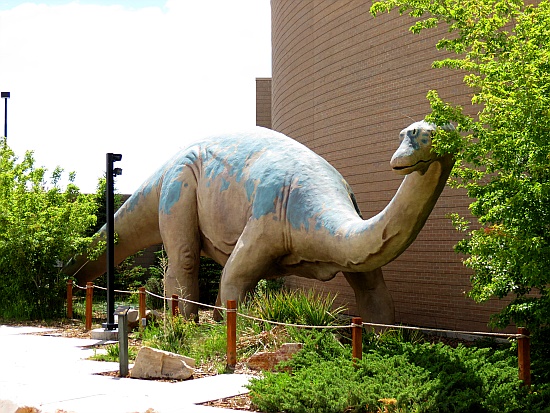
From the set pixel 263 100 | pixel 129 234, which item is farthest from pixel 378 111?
pixel 263 100

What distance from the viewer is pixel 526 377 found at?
7.68 meters

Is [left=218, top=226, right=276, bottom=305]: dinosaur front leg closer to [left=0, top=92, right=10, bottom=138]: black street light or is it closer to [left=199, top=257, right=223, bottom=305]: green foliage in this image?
[left=199, top=257, right=223, bottom=305]: green foliage

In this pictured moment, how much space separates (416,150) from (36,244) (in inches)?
385

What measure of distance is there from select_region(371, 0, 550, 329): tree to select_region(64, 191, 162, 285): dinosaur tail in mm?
8105

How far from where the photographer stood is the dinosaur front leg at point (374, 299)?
1155 cm

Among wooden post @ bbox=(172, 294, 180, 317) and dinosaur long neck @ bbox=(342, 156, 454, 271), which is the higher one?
dinosaur long neck @ bbox=(342, 156, 454, 271)

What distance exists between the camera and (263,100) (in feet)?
118

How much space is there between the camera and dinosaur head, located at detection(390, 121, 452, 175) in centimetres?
849

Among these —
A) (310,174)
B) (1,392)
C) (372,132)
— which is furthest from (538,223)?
(372,132)

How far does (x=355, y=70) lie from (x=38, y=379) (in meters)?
9.80

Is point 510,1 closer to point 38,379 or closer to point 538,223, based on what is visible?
point 538,223

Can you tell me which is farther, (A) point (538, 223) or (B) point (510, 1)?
(B) point (510, 1)

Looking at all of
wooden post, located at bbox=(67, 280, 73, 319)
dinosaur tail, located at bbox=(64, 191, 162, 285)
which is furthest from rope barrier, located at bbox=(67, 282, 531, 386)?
wooden post, located at bbox=(67, 280, 73, 319)

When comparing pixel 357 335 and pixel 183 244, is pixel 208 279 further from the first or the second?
pixel 357 335
